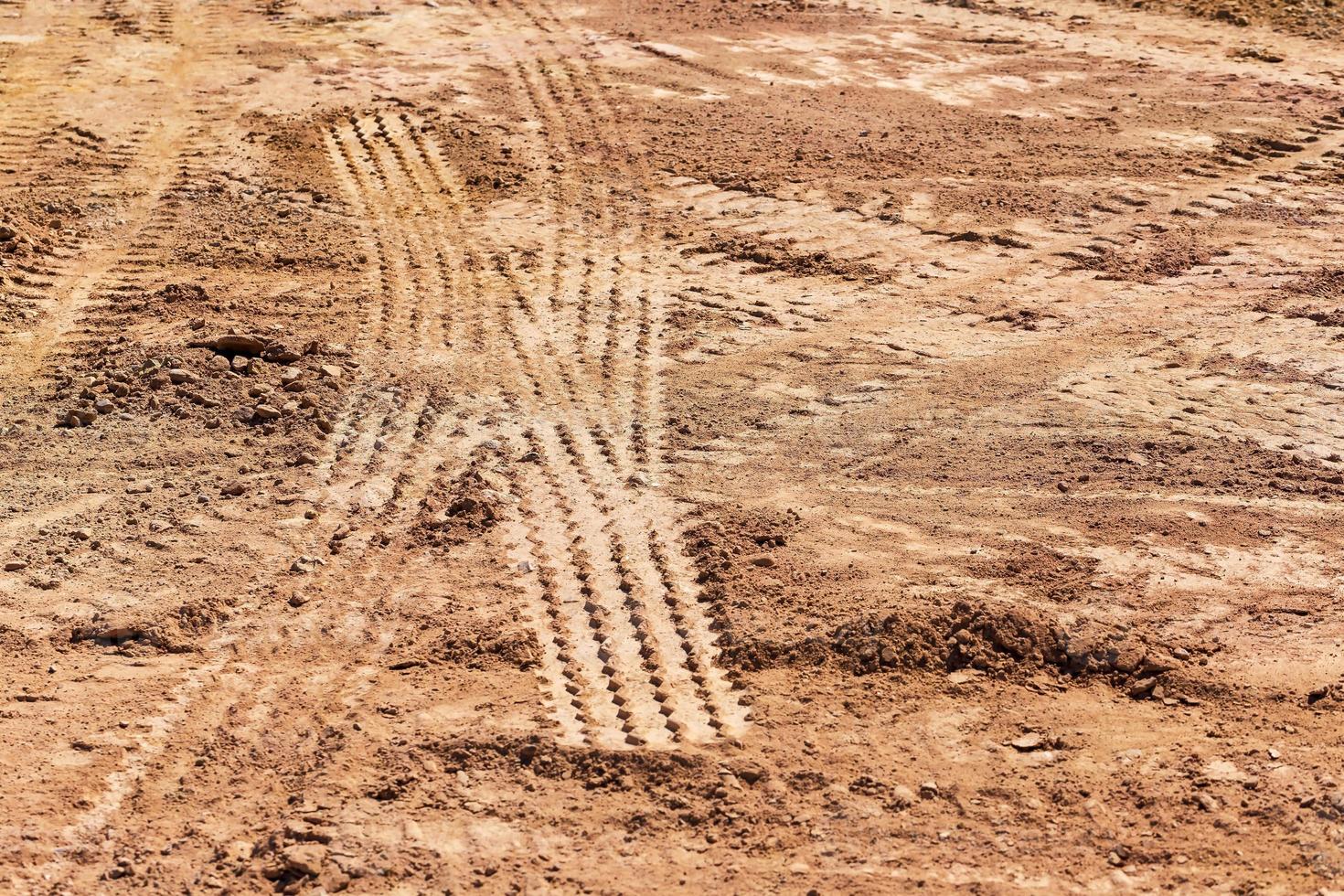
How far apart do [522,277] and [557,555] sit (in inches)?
132

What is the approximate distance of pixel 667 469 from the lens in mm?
7184

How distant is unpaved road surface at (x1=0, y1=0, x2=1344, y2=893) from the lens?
484 cm

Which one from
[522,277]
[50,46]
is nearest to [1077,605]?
[522,277]

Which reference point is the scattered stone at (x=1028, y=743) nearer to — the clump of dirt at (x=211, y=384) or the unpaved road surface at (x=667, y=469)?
the unpaved road surface at (x=667, y=469)

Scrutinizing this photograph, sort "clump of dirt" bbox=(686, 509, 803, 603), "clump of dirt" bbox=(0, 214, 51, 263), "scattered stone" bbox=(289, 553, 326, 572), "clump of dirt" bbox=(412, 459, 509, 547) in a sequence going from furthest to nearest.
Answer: "clump of dirt" bbox=(0, 214, 51, 263) < "clump of dirt" bbox=(412, 459, 509, 547) < "scattered stone" bbox=(289, 553, 326, 572) < "clump of dirt" bbox=(686, 509, 803, 603)

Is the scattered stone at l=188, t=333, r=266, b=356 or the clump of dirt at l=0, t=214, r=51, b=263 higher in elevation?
the clump of dirt at l=0, t=214, r=51, b=263

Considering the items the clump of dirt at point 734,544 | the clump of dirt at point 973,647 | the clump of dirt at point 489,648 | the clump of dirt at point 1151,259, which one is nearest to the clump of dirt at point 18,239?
the clump of dirt at point 489,648

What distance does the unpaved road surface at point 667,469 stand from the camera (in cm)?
484

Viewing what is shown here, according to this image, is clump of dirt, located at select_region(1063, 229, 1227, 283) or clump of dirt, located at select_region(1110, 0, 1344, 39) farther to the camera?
clump of dirt, located at select_region(1110, 0, 1344, 39)

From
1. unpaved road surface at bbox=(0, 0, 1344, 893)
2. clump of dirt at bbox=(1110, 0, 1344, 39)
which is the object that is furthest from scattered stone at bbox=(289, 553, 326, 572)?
clump of dirt at bbox=(1110, 0, 1344, 39)

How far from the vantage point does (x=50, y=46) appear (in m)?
13.0

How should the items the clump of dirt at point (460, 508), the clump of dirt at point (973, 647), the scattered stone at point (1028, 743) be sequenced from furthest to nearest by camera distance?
the clump of dirt at point (460, 508), the clump of dirt at point (973, 647), the scattered stone at point (1028, 743)

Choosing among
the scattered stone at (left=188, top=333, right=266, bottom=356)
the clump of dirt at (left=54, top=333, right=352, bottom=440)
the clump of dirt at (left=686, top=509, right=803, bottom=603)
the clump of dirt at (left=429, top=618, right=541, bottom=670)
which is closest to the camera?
the clump of dirt at (left=429, top=618, right=541, bottom=670)

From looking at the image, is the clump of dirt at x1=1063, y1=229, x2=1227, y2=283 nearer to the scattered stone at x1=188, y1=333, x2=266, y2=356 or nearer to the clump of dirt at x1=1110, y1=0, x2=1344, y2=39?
the scattered stone at x1=188, y1=333, x2=266, y2=356
